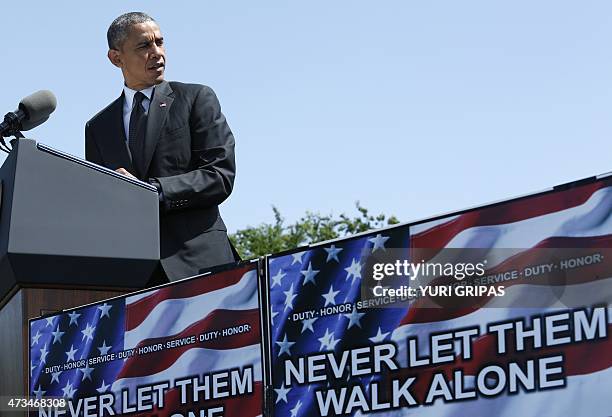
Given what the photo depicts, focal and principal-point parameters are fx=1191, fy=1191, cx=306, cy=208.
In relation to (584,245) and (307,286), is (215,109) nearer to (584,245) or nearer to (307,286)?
(307,286)

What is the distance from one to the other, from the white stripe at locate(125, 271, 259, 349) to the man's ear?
5.59ft

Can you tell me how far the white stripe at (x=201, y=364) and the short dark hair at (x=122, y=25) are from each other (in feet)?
6.24

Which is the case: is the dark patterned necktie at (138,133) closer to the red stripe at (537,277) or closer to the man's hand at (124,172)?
the man's hand at (124,172)

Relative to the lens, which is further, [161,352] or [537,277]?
[161,352]

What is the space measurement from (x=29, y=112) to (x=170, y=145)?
0.74 metres

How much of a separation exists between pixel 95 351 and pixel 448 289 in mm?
2062

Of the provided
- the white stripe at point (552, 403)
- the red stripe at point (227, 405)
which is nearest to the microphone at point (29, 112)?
the red stripe at point (227, 405)

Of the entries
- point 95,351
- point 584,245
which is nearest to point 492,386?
point 584,245

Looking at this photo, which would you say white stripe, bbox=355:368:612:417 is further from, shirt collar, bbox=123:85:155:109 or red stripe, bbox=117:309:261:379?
shirt collar, bbox=123:85:155:109

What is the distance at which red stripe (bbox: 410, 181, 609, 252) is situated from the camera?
3.44m

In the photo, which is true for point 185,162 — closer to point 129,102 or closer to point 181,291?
point 129,102

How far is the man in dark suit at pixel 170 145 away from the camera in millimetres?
5766

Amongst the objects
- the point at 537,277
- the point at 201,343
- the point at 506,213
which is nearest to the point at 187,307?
the point at 201,343

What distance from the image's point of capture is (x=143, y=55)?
6.09 meters
